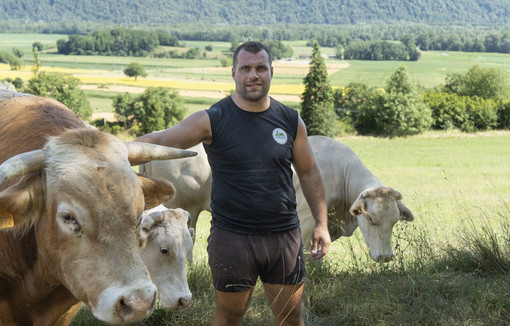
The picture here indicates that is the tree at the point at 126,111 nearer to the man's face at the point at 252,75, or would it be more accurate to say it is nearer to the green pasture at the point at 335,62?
the green pasture at the point at 335,62

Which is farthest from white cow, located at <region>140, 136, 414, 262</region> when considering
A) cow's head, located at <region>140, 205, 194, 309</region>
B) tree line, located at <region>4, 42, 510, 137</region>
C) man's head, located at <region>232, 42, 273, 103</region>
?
tree line, located at <region>4, 42, 510, 137</region>

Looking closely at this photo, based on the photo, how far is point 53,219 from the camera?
352 cm

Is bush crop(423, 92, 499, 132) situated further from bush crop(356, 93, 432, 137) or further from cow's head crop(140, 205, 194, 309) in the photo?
cow's head crop(140, 205, 194, 309)

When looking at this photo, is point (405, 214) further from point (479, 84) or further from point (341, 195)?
point (479, 84)

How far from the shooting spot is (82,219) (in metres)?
3.39

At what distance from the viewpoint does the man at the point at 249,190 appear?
466 cm

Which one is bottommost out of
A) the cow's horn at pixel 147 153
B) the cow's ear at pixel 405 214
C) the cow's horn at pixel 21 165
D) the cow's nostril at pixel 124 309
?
the cow's ear at pixel 405 214

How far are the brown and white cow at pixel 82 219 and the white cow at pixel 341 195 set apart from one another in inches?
178

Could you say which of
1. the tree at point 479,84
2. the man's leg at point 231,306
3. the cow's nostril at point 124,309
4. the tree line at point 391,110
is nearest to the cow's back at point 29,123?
the cow's nostril at point 124,309

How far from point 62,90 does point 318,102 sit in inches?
1413

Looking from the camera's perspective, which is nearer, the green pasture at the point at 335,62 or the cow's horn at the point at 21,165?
the cow's horn at the point at 21,165

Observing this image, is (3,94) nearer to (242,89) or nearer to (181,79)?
(242,89)

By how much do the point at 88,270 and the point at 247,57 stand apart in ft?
6.89

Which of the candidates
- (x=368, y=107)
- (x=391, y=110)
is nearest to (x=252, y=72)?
(x=391, y=110)
